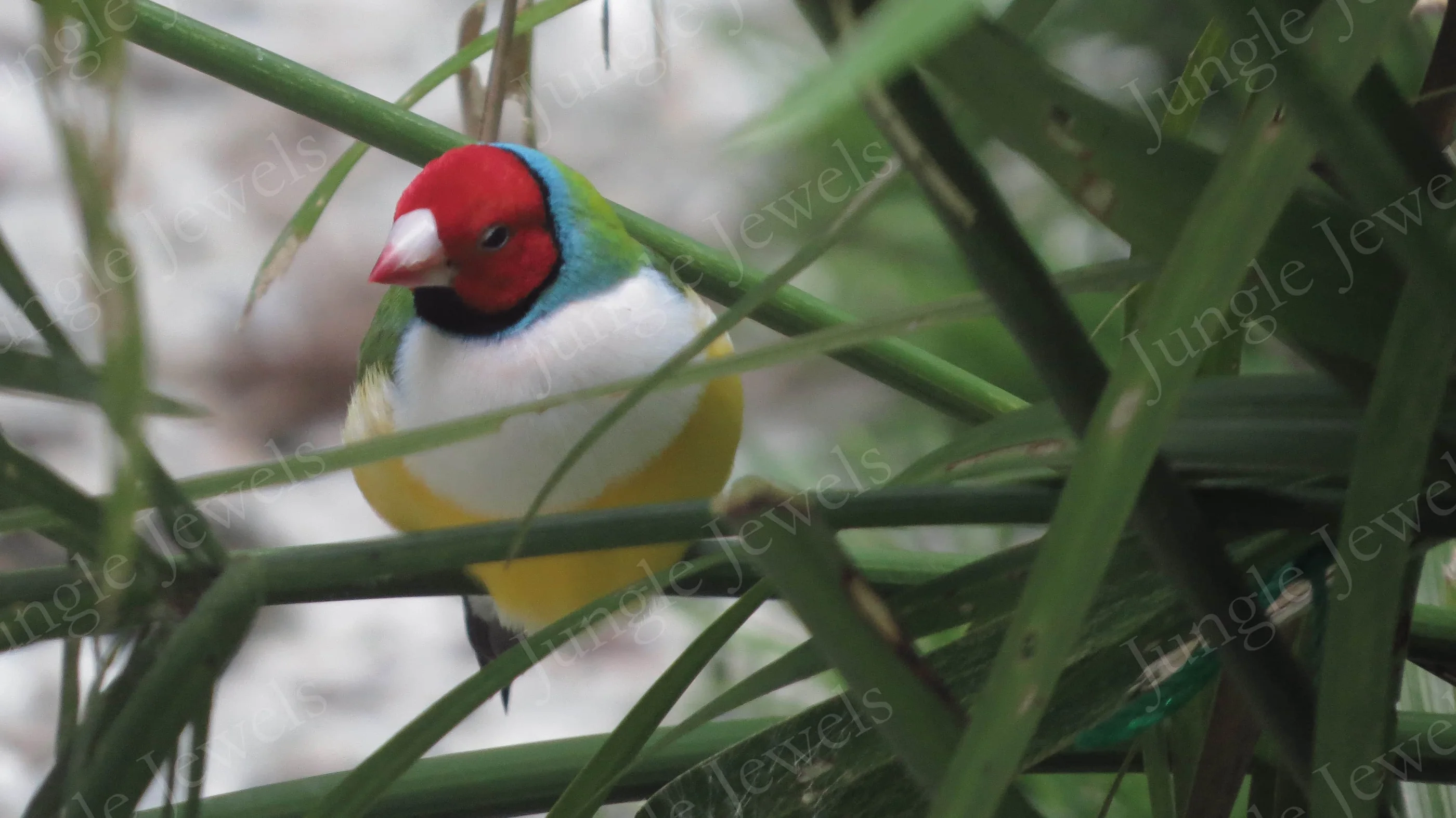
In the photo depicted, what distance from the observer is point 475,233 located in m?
0.52

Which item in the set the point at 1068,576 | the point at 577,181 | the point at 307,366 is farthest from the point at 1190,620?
the point at 307,366

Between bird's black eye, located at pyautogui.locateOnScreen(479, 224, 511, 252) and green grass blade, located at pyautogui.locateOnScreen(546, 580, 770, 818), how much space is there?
315 mm

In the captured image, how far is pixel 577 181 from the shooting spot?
57 cm

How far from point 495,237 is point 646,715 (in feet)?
1.07

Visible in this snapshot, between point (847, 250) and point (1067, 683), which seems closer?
point (1067, 683)

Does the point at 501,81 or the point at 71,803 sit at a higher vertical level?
the point at 501,81

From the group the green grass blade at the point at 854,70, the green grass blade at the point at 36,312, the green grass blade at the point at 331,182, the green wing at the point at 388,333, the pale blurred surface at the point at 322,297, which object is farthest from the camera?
the pale blurred surface at the point at 322,297

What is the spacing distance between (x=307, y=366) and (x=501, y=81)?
1.33 metres

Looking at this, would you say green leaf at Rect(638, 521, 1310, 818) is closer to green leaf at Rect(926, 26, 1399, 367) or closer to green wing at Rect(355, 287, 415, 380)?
green leaf at Rect(926, 26, 1399, 367)

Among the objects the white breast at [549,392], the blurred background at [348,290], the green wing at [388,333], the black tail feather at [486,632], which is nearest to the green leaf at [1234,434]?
the white breast at [549,392]

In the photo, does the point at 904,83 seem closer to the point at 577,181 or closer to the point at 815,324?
the point at 815,324

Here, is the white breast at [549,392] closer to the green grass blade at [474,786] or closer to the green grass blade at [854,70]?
the green grass blade at [474,786]

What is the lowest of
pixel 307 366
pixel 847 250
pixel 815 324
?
pixel 815 324

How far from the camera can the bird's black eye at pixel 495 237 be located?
0.52 metres
